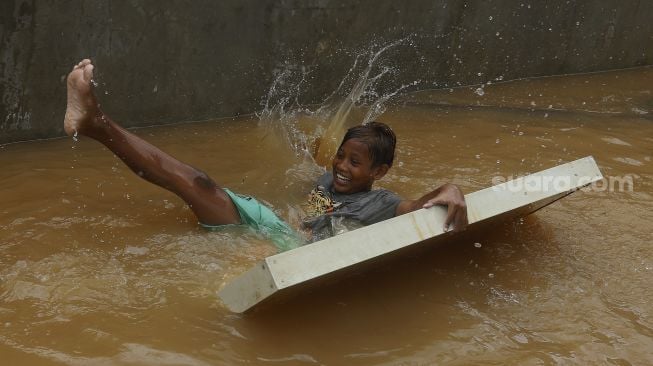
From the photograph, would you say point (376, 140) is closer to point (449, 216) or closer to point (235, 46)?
point (449, 216)

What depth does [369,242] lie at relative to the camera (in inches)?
104

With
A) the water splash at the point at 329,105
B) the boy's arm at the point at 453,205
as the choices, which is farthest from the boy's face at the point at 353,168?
the water splash at the point at 329,105

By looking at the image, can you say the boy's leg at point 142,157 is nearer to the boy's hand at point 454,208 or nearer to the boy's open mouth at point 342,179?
the boy's open mouth at point 342,179

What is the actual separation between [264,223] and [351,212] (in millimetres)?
431

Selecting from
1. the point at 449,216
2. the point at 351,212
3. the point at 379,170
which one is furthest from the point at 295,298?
the point at 379,170

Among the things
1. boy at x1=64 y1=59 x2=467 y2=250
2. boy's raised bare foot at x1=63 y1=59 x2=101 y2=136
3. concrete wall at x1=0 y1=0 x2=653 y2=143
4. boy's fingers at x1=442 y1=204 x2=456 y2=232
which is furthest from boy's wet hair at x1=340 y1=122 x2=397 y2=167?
concrete wall at x1=0 y1=0 x2=653 y2=143

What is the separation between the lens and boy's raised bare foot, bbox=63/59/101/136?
3.11 metres

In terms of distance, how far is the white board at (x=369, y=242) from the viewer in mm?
2422

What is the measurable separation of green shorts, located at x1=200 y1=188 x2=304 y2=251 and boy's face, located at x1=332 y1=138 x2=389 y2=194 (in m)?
0.36

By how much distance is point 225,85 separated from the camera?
5484 mm

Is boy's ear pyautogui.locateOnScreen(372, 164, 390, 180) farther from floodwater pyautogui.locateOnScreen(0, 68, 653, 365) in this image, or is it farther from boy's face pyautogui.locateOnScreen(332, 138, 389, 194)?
floodwater pyautogui.locateOnScreen(0, 68, 653, 365)

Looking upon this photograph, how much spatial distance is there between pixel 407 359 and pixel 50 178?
245 centimetres

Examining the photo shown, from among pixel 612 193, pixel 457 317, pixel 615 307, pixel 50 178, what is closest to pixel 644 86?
pixel 612 193

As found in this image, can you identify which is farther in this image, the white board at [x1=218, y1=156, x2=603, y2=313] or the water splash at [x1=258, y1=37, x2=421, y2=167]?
the water splash at [x1=258, y1=37, x2=421, y2=167]
